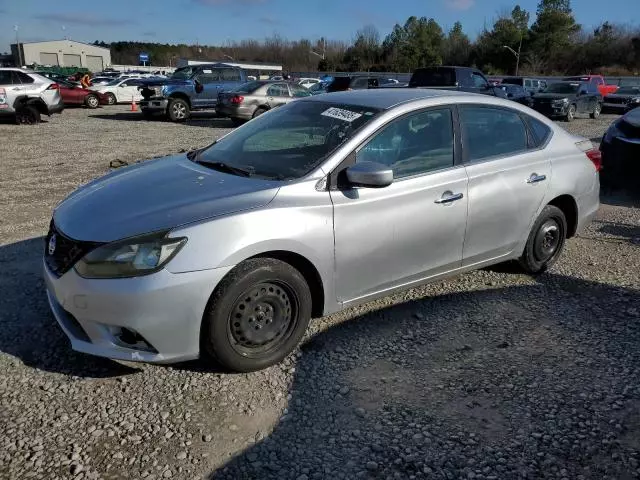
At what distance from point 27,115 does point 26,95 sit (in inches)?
29.6

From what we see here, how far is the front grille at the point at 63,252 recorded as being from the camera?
2.97m

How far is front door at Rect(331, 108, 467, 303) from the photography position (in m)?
3.47

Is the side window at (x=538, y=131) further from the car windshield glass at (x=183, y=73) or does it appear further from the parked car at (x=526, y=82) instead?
the parked car at (x=526, y=82)

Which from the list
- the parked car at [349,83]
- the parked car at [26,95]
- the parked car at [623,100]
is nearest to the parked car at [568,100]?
the parked car at [623,100]

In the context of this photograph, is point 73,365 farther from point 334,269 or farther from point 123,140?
point 123,140

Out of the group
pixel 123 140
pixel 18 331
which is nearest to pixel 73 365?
pixel 18 331

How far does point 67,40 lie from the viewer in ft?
315

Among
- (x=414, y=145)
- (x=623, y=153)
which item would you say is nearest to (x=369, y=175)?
(x=414, y=145)

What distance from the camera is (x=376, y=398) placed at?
308cm

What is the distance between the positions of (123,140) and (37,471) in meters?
12.5

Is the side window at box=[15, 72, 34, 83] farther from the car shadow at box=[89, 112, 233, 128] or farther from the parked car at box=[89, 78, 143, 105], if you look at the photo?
the parked car at box=[89, 78, 143, 105]

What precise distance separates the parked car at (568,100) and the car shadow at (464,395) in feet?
58.1

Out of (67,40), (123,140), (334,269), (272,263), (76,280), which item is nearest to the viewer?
(76,280)

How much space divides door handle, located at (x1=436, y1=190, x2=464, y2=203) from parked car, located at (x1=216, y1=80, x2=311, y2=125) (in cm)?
1364
